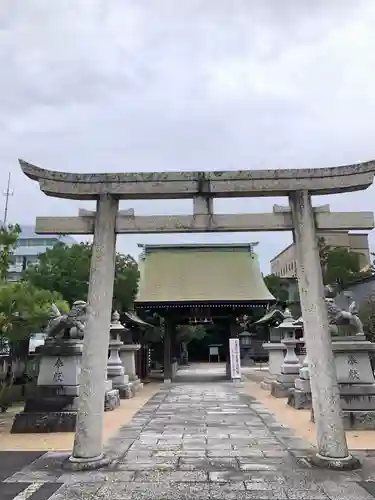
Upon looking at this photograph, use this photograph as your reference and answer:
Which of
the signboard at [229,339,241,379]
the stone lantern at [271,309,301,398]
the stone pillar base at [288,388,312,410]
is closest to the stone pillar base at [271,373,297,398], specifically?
the stone lantern at [271,309,301,398]

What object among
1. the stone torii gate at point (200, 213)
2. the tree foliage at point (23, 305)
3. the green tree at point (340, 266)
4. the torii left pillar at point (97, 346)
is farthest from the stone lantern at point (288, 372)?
the green tree at point (340, 266)

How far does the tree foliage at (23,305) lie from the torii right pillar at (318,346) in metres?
5.95

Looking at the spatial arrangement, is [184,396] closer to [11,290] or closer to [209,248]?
[11,290]

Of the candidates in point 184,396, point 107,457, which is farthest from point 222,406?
point 107,457

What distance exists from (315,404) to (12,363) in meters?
12.0

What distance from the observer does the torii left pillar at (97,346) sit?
5.68 metres

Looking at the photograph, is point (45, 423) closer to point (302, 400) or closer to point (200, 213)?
point (200, 213)

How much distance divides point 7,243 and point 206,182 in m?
5.13

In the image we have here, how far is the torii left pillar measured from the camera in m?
5.68

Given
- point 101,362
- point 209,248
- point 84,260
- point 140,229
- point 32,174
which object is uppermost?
point 209,248

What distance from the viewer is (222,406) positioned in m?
12.3

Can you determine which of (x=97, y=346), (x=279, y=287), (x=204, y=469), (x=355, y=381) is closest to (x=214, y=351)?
(x=279, y=287)

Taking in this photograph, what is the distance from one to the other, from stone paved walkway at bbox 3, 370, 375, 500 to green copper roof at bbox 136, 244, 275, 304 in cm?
1133

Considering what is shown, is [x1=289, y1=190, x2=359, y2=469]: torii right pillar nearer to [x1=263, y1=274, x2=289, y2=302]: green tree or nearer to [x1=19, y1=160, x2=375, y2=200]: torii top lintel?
[x1=19, y1=160, x2=375, y2=200]: torii top lintel
